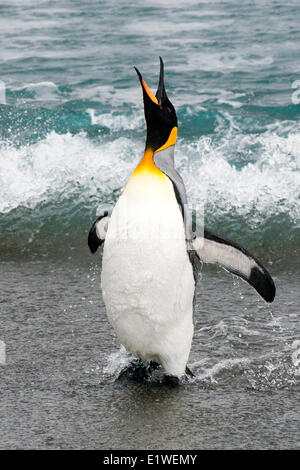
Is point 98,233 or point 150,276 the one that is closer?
point 150,276

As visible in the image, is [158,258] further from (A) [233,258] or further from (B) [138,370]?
(B) [138,370]

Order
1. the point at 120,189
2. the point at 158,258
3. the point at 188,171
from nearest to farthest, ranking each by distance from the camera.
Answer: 1. the point at 158,258
2. the point at 120,189
3. the point at 188,171

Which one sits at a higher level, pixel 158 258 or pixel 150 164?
pixel 150 164

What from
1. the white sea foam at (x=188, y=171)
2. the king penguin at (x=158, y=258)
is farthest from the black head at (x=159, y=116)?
the white sea foam at (x=188, y=171)

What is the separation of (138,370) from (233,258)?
74cm

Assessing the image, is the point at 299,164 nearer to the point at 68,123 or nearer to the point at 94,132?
the point at 94,132

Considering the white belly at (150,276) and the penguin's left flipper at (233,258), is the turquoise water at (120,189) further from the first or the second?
the penguin's left flipper at (233,258)

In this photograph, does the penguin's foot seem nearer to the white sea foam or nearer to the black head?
the black head

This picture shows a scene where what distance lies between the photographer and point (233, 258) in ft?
13.6

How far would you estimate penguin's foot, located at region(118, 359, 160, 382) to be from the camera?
4094mm

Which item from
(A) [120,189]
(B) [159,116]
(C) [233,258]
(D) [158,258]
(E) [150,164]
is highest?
(B) [159,116]

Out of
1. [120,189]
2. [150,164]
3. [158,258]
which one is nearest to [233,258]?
[158,258]

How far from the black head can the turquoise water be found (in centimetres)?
118
